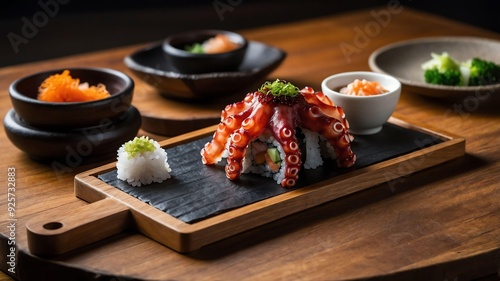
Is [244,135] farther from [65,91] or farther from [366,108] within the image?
[65,91]

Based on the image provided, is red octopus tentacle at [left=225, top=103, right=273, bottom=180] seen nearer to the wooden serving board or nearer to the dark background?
the wooden serving board

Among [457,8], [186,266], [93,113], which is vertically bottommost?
[457,8]

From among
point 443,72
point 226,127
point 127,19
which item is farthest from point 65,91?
point 127,19

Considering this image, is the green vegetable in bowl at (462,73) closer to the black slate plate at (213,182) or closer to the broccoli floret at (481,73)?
the broccoli floret at (481,73)

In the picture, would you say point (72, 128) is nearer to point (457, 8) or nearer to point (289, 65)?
point (289, 65)

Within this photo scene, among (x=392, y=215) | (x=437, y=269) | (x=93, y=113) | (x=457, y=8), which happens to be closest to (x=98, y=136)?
(x=93, y=113)

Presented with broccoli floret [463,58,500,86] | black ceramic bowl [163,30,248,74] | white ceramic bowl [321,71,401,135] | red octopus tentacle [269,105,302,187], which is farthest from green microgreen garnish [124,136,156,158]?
broccoli floret [463,58,500,86]

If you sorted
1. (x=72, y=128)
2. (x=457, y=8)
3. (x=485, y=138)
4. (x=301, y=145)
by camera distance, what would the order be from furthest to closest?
(x=457, y=8)
(x=485, y=138)
(x=72, y=128)
(x=301, y=145)

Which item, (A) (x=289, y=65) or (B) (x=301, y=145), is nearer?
(B) (x=301, y=145)
